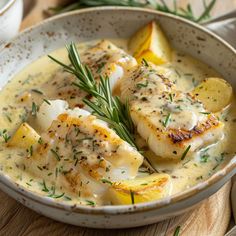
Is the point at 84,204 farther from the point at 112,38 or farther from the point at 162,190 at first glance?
the point at 112,38

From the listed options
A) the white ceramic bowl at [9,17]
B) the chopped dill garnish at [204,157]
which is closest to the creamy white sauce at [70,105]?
the chopped dill garnish at [204,157]

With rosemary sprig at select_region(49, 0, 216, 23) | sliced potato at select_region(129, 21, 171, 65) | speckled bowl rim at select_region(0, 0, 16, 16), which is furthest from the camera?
rosemary sprig at select_region(49, 0, 216, 23)

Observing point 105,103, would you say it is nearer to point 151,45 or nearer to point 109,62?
point 109,62

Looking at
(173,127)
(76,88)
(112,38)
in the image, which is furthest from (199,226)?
(112,38)

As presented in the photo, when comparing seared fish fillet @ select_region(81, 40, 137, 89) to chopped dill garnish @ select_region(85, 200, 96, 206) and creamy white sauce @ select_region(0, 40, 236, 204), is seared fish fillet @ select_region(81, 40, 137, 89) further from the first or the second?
chopped dill garnish @ select_region(85, 200, 96, 206)

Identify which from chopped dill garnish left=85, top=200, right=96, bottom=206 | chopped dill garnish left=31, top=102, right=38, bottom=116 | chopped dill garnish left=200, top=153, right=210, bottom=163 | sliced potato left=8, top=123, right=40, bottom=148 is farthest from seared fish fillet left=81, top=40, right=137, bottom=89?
chopped dill garnish left=85, top=200, right=96, bottom=206

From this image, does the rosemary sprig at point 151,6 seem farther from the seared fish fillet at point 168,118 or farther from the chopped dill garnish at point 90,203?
the chopped dill garnish at point 90,203
